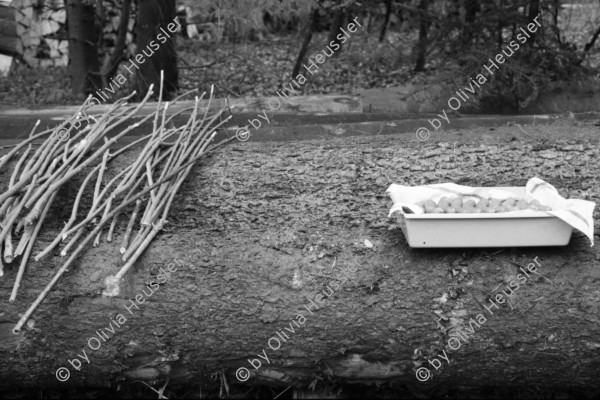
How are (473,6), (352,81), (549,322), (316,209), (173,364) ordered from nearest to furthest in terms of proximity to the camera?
(549,322) < (173,364) < (316,209) < (473,6) < (352,81)

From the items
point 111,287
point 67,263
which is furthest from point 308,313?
point 67,263

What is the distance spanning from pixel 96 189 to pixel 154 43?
302 centimetres

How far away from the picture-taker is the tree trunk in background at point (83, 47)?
5235 millimetres

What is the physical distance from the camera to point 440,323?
1.88 m

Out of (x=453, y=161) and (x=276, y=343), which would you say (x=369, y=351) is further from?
(x=453, y=161)

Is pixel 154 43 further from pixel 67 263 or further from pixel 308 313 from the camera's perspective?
pixel 308 313

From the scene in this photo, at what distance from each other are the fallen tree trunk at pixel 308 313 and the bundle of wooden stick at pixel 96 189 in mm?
51

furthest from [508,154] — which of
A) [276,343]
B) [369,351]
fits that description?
[276,343]

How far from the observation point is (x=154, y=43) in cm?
499

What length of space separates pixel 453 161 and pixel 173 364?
1.21m

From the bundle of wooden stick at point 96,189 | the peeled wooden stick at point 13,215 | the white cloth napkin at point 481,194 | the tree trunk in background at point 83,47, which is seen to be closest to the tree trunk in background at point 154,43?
the tree trunk in background at point 83,47

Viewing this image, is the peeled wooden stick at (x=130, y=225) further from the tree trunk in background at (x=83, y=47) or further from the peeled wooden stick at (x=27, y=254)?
the tree trunk in background at (x=83, y=47)

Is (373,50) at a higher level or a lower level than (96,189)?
lower

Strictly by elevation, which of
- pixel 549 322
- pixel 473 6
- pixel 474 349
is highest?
pixel 473 6
